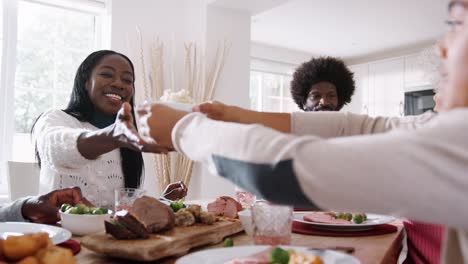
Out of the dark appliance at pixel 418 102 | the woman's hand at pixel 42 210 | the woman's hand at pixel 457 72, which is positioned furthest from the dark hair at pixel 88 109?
the dark appliance at pixel 418 102

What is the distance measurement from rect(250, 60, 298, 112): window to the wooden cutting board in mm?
5100

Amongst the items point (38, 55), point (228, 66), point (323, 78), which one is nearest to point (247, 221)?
point (323, 78)

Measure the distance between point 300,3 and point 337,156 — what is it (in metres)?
4.37

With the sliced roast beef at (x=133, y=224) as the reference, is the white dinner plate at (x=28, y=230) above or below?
below

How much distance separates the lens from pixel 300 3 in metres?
4.58

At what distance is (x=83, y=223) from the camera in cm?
101

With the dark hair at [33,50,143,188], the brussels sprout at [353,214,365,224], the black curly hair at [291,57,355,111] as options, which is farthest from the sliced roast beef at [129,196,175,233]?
the black curly hair at [291,57,355,111]

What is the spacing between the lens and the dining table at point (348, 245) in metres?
0.85

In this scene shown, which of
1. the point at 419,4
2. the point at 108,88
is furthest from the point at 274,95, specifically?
the point at 108,88

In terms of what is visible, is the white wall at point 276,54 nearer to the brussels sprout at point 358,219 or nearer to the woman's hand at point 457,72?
the brussels sprout at point 358,219

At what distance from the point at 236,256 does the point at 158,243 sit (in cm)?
15

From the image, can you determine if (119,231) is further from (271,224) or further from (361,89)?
(361,89)

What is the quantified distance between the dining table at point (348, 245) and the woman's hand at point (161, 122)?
0.25 m

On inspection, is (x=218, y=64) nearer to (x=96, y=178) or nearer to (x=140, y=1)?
(x=140, y=1)
